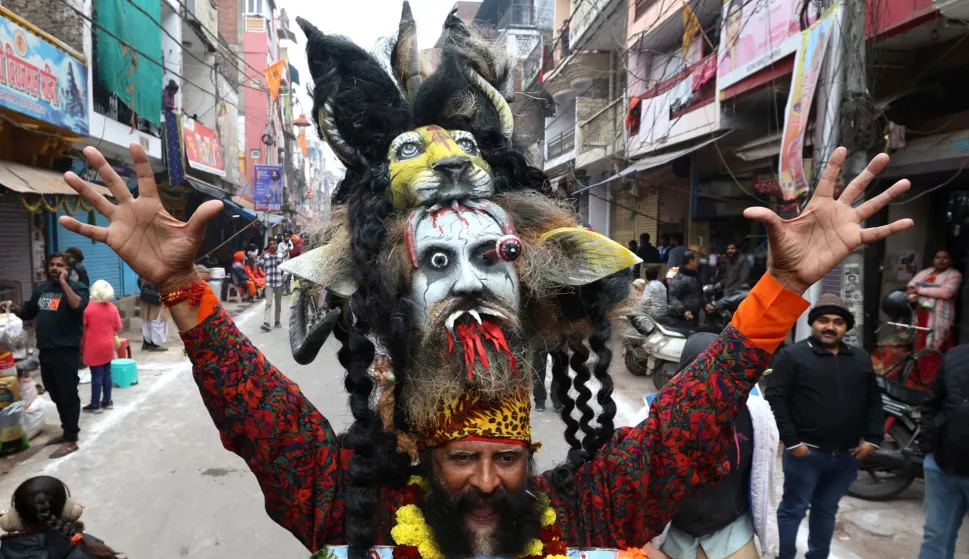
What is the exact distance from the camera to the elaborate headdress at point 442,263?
4.96ft

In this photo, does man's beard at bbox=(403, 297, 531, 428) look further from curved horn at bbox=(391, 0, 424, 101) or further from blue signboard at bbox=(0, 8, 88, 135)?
blue signboard at bbox=(0, 8, 88, 135)

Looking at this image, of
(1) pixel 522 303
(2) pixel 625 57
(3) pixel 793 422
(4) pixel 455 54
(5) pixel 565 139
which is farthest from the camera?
(5) pixel 565 139

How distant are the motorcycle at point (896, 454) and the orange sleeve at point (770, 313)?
142 inches

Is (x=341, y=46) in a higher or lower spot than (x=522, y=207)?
higher

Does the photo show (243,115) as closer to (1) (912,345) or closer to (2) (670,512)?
(1) (912,345)

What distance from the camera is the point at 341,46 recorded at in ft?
5.78

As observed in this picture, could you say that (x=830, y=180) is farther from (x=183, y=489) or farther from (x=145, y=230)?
(x=183, y=489)

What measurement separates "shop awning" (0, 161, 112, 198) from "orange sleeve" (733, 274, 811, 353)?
7794mm

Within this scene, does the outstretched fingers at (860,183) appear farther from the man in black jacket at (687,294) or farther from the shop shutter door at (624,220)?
the shop shutter door at (624,220)

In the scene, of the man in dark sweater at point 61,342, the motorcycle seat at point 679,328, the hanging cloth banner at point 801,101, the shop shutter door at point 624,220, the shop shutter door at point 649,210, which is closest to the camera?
the man in dark sweater at point 61,342

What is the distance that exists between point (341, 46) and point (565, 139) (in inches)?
710

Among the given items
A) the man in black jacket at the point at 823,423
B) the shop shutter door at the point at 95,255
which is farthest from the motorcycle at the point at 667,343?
the shop shutter door at the point at 95,255

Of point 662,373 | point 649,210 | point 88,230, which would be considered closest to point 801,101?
point 662,373

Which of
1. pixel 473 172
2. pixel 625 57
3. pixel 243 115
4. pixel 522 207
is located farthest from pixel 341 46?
pixel 243 115
